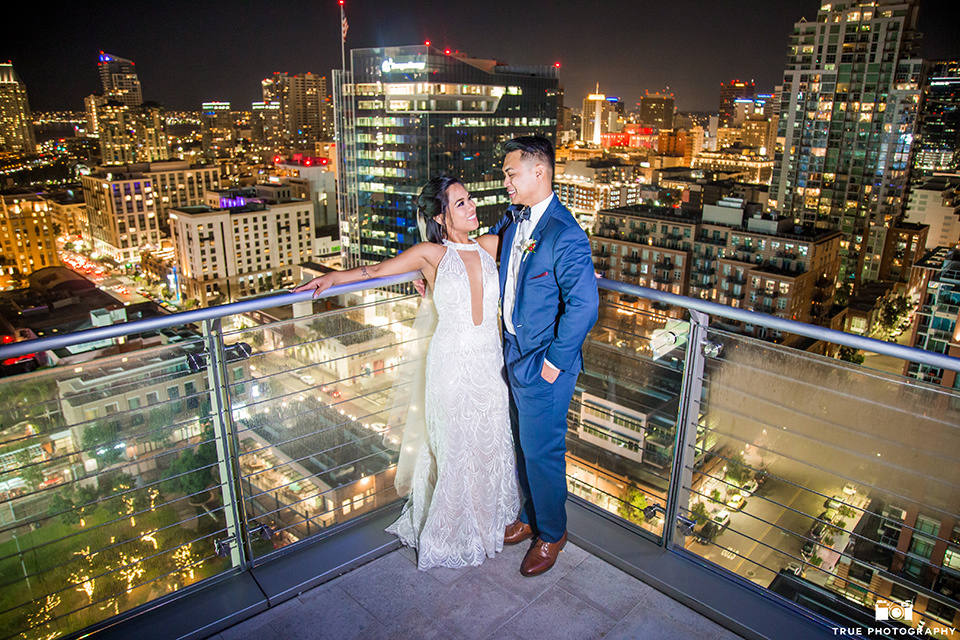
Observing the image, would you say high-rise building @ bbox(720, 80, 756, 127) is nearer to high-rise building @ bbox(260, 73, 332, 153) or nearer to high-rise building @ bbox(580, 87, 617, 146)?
high-rise building @ bbox(580, 87, 617, 146)

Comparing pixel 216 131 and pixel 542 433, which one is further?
pixel 216 131

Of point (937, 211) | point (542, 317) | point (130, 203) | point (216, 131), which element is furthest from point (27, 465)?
point (216, 131)

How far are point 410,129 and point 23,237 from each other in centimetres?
4077

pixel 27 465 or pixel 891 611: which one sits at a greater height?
pixel 27 465

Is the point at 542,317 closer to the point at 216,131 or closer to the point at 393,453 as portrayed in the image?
the point at 393,453

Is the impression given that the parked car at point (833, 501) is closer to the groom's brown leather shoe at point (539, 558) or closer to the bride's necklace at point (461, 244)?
the groom's brown leather shoe at point (539, 558)

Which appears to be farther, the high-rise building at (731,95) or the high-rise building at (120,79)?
the high-rise building at (731,95)

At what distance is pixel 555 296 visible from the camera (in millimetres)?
2150

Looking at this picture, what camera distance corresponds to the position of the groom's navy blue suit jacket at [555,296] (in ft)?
6.66

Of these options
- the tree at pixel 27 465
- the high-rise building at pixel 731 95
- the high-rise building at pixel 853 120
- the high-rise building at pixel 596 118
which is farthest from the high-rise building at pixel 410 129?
the high-rise building at pixel 731 95

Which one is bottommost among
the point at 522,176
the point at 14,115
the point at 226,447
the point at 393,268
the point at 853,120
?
the point at 226,447

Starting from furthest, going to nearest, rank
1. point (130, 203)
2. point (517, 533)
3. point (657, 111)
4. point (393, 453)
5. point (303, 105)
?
point (657, 111)
point (303, 105)
point (130, 203)
point (393, 453)
point (517, 533)

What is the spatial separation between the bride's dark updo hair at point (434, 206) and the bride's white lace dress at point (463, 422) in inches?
2.5

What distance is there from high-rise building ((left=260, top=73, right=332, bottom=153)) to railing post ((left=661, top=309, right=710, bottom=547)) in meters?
132
